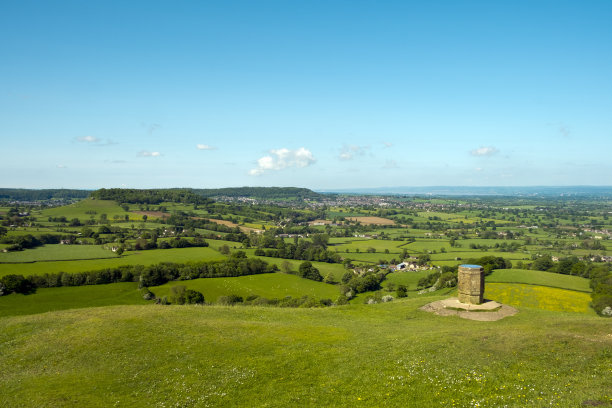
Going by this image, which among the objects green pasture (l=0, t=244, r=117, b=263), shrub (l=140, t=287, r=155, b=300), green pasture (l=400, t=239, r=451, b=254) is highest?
green pasture (l=0, t=244, r=117, b=263)

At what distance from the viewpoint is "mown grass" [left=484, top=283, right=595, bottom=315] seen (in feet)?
160

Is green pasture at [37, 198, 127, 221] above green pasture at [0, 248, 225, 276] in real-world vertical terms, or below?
above

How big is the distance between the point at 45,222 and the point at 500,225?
8242 inches

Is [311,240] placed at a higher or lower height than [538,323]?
lower

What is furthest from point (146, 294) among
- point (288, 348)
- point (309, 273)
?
point (288, 348)

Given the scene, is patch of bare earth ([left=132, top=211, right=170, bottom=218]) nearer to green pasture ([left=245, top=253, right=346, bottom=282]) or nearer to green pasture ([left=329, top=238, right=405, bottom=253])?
green pasture ([left=245, top=253, right=346, bottom=282])

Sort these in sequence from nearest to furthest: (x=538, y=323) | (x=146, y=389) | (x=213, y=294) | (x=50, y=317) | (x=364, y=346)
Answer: (x=146, y=389) < (x=364, y=346) < (x=538, y=323) < (x=50, y=317) < (x=213, y=294)

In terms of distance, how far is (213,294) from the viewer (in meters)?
65.7

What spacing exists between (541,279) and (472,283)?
1746 inches

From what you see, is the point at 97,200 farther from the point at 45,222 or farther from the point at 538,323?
the point at 538,323

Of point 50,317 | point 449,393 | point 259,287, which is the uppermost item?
point 449,393

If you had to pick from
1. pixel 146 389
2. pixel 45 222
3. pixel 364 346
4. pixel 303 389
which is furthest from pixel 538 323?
pixel 45 222

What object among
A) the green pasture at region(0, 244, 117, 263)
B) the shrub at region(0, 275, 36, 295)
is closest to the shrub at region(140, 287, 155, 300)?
the shrub at region(0, 275, 36, 295)

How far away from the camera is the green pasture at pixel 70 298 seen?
169ft
